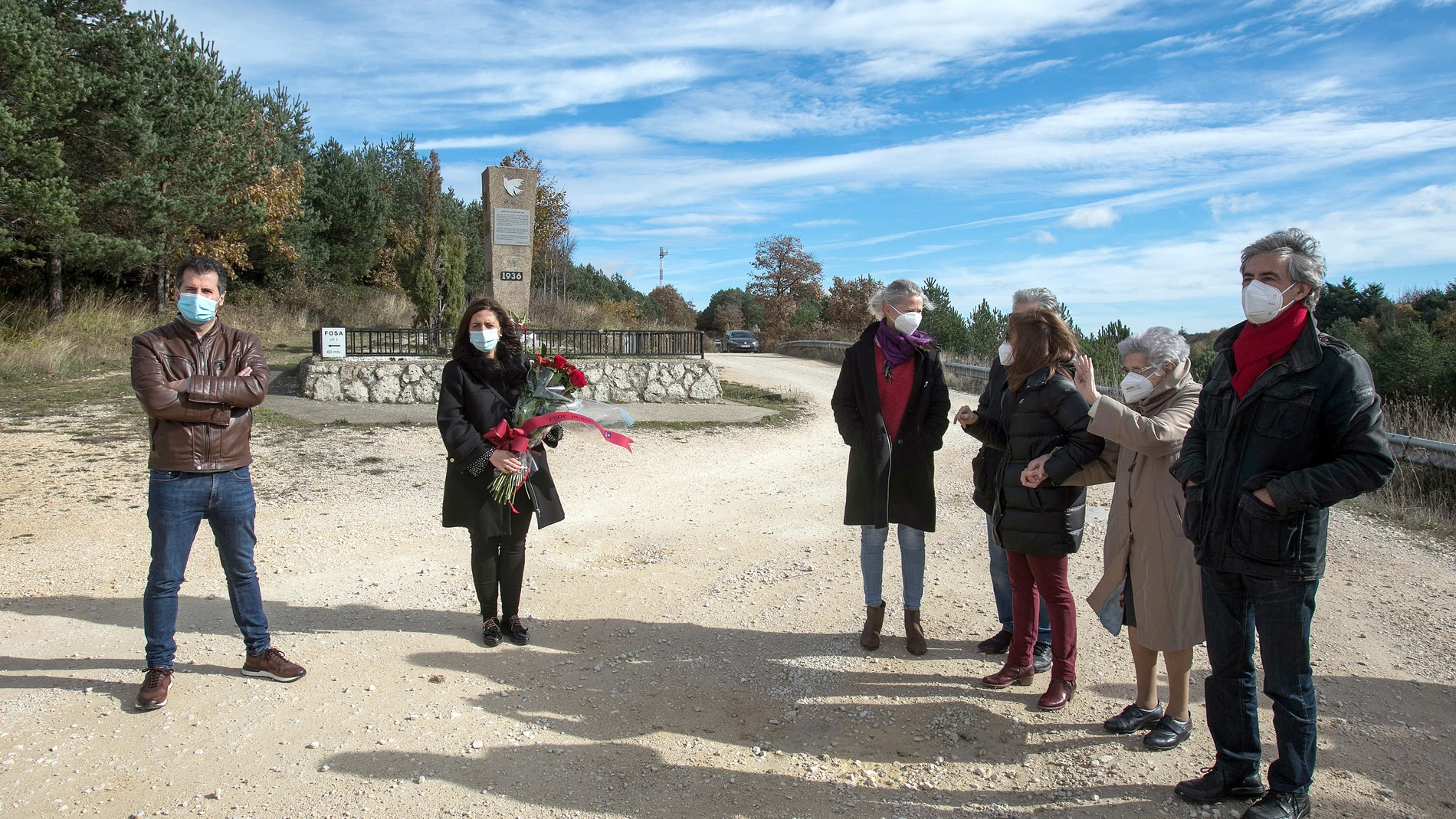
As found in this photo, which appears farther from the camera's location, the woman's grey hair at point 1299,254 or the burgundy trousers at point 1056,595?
the burgundy trousers at point 1056,595

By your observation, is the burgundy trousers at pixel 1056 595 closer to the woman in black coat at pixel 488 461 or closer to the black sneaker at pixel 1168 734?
the black sneaker at pixel 1168 734

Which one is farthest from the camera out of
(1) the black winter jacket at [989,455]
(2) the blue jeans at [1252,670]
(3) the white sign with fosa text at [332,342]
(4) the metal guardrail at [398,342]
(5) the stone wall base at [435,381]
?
(4) the metal guardrail at [398,342]

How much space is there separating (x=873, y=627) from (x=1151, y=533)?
155 cm

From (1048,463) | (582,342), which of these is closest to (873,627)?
(1048,463)

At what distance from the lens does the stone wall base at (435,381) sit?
13.4 meters

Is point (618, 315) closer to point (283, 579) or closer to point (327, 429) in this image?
point (327, 429)

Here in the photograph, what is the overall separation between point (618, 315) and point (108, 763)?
3233cm

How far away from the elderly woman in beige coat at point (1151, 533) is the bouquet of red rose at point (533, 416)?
2225mm

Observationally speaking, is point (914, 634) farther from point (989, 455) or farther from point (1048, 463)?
Answer: point (1048, 463)

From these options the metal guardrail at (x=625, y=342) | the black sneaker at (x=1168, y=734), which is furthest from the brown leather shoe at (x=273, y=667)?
the metal guardrail at (x=625, y=342)

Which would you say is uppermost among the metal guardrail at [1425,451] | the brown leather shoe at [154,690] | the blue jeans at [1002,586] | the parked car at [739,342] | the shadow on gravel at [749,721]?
the parked car at [739,342]

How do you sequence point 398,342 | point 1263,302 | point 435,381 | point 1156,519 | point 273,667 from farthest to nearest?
point 398,342
point 435,381
point 273,667
point 1156,519
point 1263,302

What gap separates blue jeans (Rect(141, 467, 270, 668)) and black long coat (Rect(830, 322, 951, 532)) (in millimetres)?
2797

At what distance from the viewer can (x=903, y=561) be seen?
450 cm
